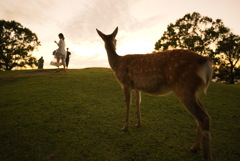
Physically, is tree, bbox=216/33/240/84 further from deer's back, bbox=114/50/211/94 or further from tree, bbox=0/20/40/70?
tree, bbox=0/20/40/70

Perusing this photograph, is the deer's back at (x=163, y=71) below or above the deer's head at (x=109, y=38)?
below

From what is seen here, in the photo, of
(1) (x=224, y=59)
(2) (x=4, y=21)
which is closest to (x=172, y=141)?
(1) (x=224, y=59)

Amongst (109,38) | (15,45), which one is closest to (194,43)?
(109,38)

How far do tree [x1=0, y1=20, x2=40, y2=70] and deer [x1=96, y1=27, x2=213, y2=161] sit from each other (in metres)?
Result: 37.0

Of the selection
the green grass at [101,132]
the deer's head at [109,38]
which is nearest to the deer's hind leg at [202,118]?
the green grass at [101,132]

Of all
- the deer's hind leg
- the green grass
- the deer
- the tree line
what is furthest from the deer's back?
the tree line

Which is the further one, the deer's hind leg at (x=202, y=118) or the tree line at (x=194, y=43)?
the tree line at (x=194, y=43)

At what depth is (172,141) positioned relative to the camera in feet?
11.8

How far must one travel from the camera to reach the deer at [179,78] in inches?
103

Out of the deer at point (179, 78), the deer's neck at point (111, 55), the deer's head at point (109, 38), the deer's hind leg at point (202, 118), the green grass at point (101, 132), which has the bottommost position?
the green grass at point (101, 132)

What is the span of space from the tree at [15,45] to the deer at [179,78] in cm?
3699

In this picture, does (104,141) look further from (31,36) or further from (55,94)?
(31,36)

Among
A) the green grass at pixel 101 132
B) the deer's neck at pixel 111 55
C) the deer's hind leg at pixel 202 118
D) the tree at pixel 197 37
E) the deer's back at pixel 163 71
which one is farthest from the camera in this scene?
the tree at pixel 197 37

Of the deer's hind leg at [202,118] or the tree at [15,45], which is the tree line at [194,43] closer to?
the tree at [15,45]
